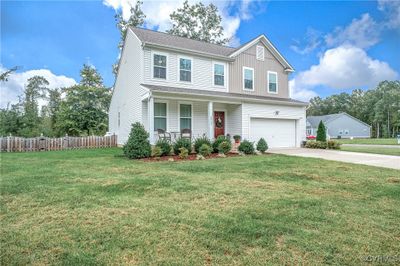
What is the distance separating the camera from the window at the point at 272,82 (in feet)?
56.7

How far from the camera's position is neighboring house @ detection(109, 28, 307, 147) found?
43.1 feet

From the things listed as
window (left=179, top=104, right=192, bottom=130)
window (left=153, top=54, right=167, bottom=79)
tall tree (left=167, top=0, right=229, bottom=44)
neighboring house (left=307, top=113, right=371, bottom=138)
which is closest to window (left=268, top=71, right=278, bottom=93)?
window (left=179, top=104, right=192, bottom=130)

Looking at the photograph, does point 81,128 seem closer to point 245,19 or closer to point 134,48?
point 134,48

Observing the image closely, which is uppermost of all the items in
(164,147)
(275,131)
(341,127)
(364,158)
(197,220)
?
(341,127)

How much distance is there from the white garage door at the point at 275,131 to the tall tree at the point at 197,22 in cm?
1409

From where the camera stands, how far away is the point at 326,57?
22.0m

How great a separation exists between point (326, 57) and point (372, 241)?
2282 centimetres

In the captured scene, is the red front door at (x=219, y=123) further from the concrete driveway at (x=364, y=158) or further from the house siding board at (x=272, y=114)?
the concrete driveway at (x=364, y=158)

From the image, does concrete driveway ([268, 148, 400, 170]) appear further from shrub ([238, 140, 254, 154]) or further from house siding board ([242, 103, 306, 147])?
house siding board ([242, 103, 306, 147])

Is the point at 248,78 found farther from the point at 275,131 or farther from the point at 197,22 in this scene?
the point at 197,22

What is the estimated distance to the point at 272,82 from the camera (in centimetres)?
1741

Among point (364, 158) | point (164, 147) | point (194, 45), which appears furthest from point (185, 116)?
point (364, 158)

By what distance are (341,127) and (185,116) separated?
47322mm

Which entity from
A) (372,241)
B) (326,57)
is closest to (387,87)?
(326,57)
